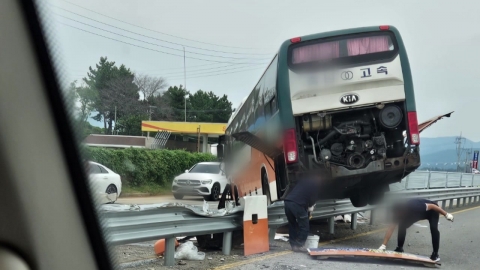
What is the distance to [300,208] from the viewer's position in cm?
859

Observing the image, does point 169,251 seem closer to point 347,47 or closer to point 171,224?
point 171,224

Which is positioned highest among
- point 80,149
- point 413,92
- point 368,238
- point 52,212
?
point 413,92

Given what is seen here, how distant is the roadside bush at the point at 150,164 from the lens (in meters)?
6.70

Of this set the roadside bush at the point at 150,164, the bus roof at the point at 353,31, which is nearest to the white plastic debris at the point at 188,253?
the roadside bush at the point at 150,164

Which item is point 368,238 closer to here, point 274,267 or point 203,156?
point 274,267

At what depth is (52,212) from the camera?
2516mm

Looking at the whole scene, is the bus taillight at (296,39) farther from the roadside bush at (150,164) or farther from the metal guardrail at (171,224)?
the roadside bush at (150,164)

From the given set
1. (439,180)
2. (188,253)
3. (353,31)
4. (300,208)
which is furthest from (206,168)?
(439,180)

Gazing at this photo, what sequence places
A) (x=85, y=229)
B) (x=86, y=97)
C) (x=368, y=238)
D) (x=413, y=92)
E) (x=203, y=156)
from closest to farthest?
(x=85, y=229) < (x=86, y=97) < (x=413, y=92) < (x=368, y=238) < (x=203, y=156)

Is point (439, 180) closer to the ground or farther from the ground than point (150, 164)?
closer to the ground

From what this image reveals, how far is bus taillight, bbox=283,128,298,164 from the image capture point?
30.2 feet

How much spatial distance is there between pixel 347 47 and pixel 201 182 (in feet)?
17.9

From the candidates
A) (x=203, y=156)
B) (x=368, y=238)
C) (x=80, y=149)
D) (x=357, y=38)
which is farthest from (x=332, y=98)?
(x=80, y=149)

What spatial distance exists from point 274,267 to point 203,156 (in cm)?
764
